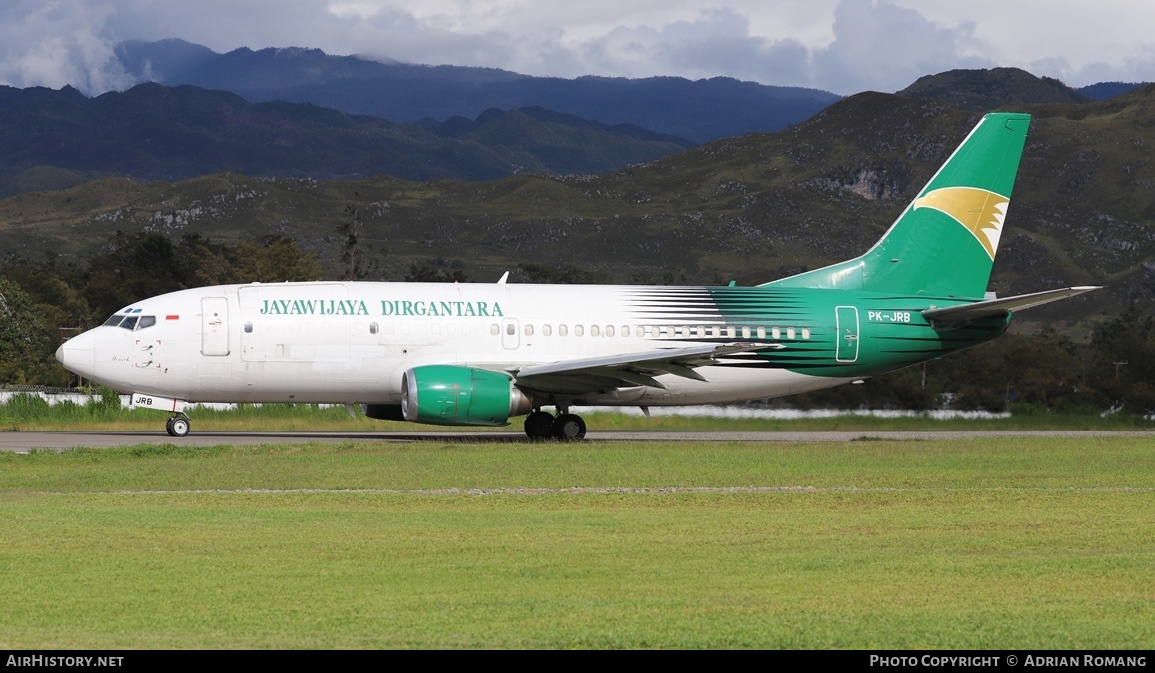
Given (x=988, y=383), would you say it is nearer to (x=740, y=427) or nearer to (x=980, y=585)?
(x=740, y=427)

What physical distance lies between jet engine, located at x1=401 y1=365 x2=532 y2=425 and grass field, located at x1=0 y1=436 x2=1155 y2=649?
556 centimetres

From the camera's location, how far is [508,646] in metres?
9.38

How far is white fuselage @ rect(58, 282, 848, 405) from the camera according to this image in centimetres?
3159

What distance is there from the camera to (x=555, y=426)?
3322 centimetres

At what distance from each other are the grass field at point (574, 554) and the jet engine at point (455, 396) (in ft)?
18.2

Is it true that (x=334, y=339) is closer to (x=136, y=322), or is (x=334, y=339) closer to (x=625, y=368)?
(x=136, y=322)

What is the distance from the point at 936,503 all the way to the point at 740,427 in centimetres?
2050

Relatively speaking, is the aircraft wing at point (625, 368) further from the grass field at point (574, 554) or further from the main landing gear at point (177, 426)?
the main landing gear at point (177, 426)

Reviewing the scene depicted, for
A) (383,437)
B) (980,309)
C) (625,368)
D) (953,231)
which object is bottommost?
(383,437)

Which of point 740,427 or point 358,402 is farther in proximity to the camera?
point 740,427

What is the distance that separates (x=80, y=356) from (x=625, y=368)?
455 inches

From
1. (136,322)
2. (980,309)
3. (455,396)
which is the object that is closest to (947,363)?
(980,309)
